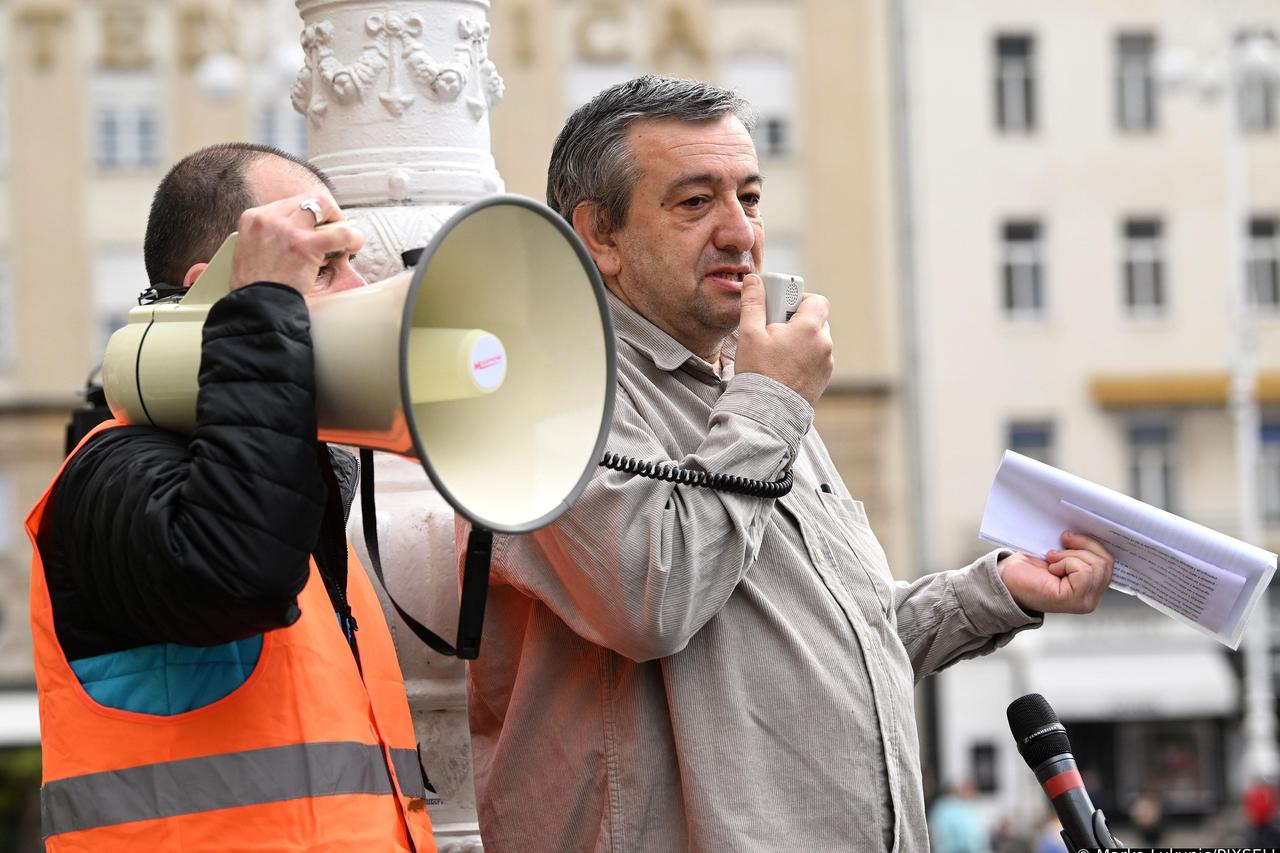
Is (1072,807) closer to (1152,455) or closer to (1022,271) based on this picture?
(1152,455)

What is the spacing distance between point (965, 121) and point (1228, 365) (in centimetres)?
456

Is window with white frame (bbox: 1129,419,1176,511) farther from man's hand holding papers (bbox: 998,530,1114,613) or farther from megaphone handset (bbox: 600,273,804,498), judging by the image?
megaphone handset (bbox: 600,273,804,498)

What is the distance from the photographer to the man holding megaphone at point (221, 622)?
6.84 feet

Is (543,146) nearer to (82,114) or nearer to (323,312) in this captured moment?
(82,114)

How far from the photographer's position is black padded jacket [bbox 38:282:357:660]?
6.79ft

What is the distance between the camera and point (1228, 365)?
87.8ft

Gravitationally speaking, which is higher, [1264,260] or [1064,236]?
[1064,236]

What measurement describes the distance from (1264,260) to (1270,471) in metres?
2.68

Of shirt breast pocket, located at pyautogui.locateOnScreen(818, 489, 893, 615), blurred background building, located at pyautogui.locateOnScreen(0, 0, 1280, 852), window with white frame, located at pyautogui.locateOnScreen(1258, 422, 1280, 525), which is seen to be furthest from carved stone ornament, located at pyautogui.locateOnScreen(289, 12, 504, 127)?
window with white frame, located at pyautogui.locateOnScreen(1258, 422, 1280, 525)

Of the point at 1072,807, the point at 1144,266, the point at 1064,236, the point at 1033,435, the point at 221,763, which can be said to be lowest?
the point at 1033,435

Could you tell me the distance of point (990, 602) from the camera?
315cm

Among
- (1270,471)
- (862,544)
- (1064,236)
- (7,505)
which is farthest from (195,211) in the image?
(1270,471)

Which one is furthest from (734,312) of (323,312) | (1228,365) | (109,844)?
(1228,365)

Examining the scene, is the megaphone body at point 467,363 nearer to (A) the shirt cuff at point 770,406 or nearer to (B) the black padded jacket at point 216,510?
(B) the black padded jacket at point 216,510
